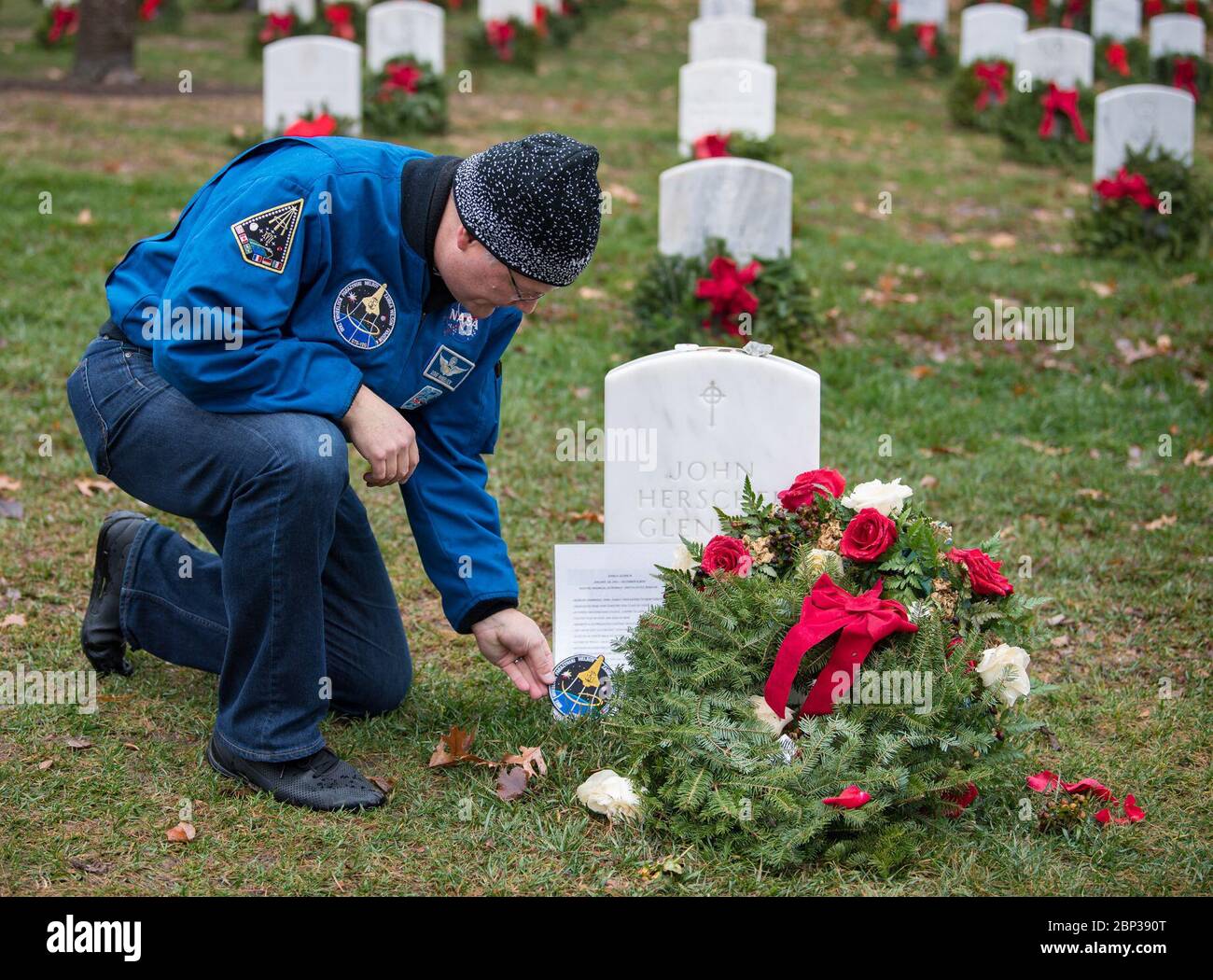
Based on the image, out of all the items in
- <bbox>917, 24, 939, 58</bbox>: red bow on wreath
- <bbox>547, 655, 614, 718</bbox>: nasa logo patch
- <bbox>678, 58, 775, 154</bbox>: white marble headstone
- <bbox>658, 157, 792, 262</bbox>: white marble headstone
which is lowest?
<bbox>547, 655, 614, 718</bbox>: nasa logo patch

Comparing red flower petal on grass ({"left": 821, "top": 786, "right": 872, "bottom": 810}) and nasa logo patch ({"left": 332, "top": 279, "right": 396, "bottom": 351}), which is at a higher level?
nasa logo patch ({"left": 332, "top": 279, "right": 396, "bottom": 351})

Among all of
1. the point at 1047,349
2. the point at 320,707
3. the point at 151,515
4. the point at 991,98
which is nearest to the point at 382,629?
the point at 320,707

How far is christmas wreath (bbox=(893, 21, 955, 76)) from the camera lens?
14586 mm

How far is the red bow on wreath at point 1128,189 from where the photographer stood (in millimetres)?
8203

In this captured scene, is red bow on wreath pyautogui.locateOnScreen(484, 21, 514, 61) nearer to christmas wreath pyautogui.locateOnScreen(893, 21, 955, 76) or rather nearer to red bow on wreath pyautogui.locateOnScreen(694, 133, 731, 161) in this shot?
christmas wreath pyautogui.locateOnScreen(893, 21, 955, 76)

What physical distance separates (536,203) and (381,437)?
0.59m

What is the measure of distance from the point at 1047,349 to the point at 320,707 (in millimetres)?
5012

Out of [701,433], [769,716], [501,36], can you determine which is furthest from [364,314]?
[501,36]

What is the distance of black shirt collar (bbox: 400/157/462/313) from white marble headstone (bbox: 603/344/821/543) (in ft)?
2.96

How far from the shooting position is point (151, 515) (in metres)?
4.83

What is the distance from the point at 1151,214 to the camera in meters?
8.27

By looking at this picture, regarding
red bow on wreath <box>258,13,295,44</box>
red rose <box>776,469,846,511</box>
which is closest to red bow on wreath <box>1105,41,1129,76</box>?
red bow on wreath <box>258,13,295,44</box>

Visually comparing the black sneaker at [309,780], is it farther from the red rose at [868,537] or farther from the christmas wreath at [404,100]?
the christmas wreath at [404,100]

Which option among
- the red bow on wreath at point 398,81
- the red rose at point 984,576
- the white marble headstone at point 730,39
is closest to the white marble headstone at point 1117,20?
the white marble headstone at point 730,39
